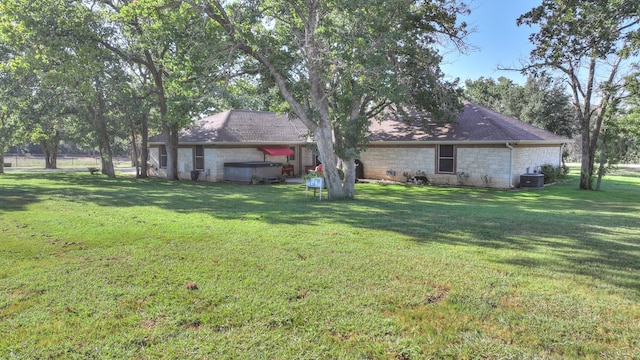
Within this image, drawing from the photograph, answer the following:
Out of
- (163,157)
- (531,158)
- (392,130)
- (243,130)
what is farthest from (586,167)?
(163,157)

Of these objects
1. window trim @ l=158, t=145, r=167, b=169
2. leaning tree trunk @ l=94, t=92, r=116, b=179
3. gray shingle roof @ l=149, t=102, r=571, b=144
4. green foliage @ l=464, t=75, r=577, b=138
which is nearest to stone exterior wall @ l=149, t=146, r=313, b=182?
gray shingle roof @ l=149, t=102, r=571, b=144

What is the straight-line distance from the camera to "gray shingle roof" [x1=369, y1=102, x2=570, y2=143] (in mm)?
17812

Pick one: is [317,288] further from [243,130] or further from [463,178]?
[243,130]

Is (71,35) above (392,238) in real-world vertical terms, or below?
above

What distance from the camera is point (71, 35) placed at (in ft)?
53.0

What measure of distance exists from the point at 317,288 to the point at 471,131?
16448 millimetres

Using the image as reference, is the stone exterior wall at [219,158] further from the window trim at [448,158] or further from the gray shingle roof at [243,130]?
the window trim at [448,158]

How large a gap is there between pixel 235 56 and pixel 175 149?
11583 millimetres

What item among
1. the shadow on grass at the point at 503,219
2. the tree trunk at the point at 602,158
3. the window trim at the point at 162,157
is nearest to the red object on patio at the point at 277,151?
the window trim at the point at 162,157

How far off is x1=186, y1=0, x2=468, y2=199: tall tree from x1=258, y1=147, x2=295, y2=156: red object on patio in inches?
304

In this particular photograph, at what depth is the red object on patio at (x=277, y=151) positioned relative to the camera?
72.7 ft

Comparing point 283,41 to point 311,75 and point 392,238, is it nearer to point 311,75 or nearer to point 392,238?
point 311,75

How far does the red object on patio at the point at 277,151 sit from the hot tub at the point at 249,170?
4.22 feet

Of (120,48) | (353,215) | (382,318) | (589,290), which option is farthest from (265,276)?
(120,48)
